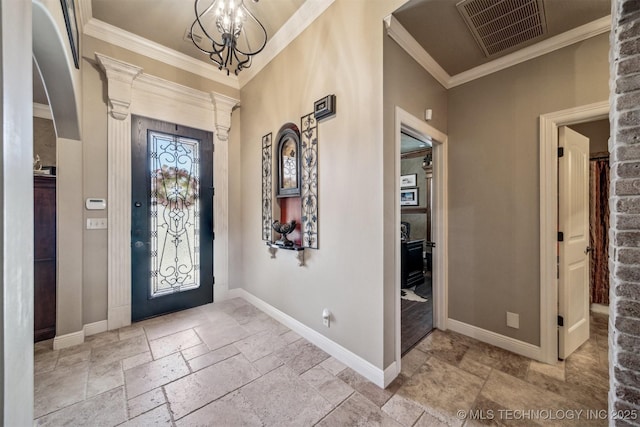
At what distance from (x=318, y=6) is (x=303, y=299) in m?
2.90

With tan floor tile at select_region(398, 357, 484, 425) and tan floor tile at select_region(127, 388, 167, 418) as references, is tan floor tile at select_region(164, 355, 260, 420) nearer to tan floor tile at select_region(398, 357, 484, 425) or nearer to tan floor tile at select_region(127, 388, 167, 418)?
tan floor tile at select_region(127, 388, 167, 418)

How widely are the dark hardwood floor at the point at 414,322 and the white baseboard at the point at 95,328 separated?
3199 millimetres

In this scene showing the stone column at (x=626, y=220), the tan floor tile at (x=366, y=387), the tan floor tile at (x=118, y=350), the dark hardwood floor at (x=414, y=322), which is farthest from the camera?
the dark hardwood floor at (x=414, y=322)

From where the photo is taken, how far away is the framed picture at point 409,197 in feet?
21.1

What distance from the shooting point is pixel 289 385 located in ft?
6.15

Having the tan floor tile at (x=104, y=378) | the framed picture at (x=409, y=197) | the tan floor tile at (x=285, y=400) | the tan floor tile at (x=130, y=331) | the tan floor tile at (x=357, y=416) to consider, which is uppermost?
the framed picture at (x=409, y=197)

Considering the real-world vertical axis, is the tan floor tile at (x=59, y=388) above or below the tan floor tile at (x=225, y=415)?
above

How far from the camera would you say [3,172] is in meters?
0.50

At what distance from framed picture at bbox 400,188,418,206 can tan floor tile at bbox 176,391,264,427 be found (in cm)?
563

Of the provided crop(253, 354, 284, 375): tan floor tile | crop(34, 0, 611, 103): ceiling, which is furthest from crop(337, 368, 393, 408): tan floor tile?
crop(34, 0, 611, 103): ceiling

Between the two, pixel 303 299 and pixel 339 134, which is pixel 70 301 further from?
pixel 339 134

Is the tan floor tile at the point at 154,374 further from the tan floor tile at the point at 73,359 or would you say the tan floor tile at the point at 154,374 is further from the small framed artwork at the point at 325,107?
the small framed artwork at the point at 325,107

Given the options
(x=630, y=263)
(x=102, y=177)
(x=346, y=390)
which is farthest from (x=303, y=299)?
(x=102, y=177)

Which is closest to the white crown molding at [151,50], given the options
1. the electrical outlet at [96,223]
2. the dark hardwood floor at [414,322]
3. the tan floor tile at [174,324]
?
the electrical outlet at [96,223]
